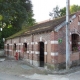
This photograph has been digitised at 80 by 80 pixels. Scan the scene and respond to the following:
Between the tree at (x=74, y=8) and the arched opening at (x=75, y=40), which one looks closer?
the arched opening at (x=75, y=40)

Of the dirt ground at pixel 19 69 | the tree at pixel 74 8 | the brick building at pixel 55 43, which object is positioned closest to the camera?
the dirt ground at pixel 19 69

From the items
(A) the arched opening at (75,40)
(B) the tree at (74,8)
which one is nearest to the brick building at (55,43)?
(A) the arched opening at (75,40)

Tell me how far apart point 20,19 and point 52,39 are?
1705 centimetres

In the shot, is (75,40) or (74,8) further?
(74,8)

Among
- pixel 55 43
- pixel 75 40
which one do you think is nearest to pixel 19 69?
pixel 55 43

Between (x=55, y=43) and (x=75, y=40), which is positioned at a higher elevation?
(x=75, y=40)

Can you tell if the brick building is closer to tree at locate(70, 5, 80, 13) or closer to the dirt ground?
the dirt ground

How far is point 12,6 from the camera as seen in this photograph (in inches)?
1101

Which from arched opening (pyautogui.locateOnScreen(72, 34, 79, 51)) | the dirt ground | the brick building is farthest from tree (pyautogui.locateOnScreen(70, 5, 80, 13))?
the dirt ground

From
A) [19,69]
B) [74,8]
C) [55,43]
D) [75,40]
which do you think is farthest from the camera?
[74,8]

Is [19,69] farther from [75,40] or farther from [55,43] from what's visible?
[75,40]

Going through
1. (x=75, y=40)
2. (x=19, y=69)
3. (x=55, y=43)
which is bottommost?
(x=19, y=69)

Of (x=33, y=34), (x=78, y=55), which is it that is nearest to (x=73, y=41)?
(x=78, y=55)

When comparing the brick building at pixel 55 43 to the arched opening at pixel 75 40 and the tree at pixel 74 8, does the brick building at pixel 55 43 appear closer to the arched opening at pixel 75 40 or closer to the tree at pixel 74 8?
the arched opening at pixel 75 40
